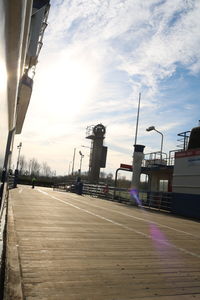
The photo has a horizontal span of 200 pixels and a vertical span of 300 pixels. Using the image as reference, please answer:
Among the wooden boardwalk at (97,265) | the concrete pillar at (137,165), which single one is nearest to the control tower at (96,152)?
the concrete pillar at (137,165)

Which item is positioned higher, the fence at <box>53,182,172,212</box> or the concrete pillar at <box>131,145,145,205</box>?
the concrete pillar at <box>131,145,145,205</box>

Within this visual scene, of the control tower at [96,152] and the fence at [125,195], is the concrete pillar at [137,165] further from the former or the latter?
the control tower at [96,152]

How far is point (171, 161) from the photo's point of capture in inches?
1013

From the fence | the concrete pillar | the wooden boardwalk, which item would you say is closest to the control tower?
the fence

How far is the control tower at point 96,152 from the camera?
51875mm

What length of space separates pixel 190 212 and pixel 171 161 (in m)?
8.64

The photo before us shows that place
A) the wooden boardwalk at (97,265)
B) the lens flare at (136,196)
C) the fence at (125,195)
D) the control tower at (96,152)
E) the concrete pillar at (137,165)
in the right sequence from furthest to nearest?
the control tower at (96,152) → the concrete pillar at (137,165) → the lens flare at (136,196) → the fence at (125,195) → the wooden boardwalk at (97,265)

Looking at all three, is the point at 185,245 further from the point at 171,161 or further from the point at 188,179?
the point at 171,161

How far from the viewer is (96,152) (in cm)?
5378

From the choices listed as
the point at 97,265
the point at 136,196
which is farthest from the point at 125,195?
the point at 97,265

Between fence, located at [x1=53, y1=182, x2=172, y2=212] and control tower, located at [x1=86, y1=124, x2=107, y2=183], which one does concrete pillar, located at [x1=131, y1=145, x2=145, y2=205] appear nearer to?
fence, located at [x1=53, y1=182, x2=172, y2=212]

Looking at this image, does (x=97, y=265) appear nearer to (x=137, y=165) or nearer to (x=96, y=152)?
(x=137, y=165)

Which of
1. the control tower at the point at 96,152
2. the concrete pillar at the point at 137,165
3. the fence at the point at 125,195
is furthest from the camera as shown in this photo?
the control tower at the point at 96,152

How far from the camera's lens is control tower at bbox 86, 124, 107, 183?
51.9 metres
